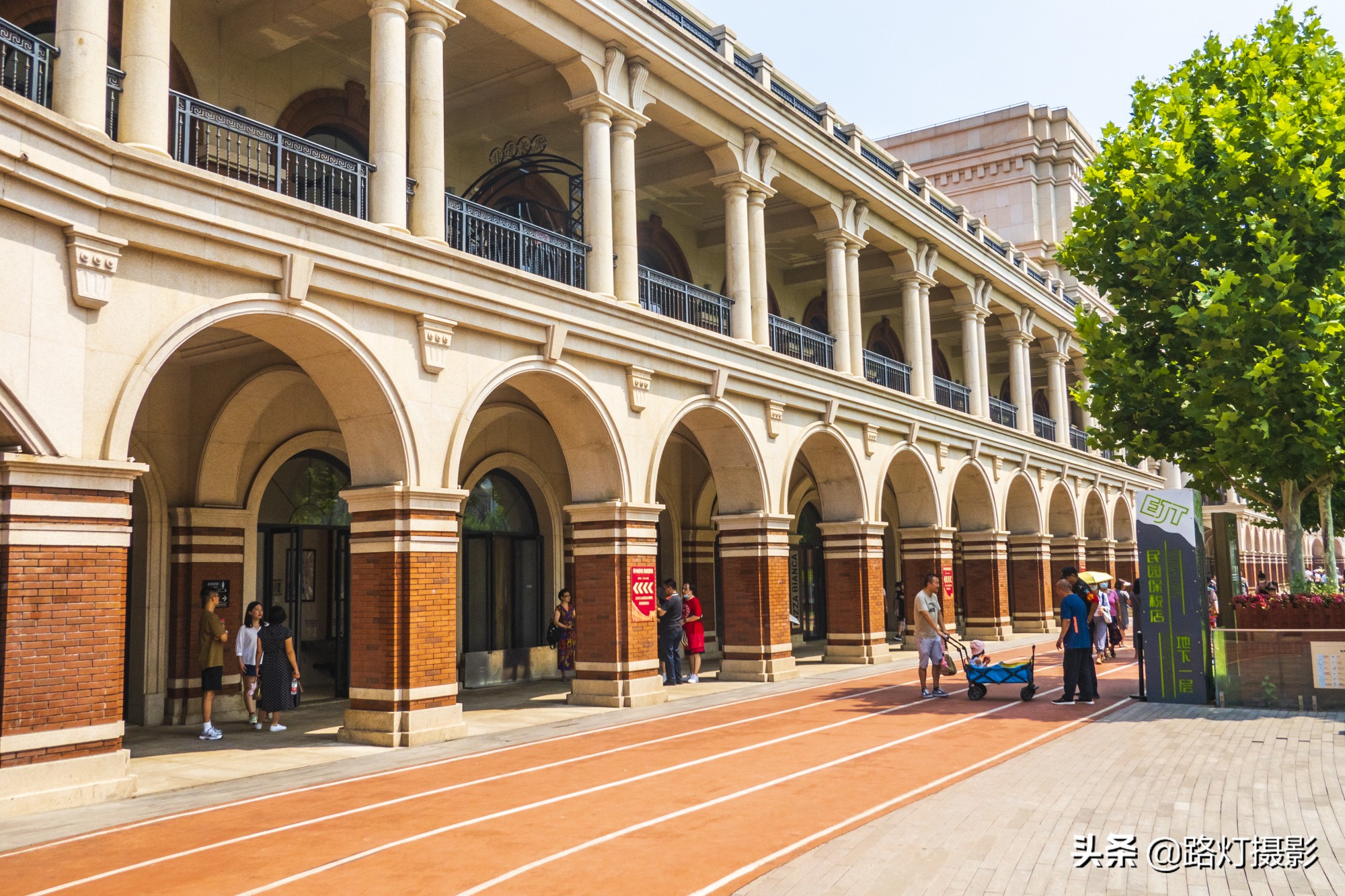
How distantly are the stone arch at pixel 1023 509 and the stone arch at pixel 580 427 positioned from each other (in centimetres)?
1817

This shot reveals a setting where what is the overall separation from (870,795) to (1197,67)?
43.8 ft

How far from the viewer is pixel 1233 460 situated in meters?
15.2

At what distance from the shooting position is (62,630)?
8.66 meters

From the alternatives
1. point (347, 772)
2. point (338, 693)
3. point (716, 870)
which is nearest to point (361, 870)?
point (716, 870)

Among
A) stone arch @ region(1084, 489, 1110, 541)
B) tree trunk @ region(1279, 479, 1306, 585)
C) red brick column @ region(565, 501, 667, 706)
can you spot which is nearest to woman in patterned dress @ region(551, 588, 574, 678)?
red brick column @ region(565, 501, 667, 706)

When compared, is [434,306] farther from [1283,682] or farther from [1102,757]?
[1283,682]

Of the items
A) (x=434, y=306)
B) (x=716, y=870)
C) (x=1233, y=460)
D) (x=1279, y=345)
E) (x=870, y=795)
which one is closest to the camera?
(x=716, y=870)

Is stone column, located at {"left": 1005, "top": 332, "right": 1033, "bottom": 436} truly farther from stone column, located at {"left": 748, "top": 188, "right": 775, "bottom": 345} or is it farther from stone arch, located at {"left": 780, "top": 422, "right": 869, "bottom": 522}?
stone column, located at {"left": 748, "top": 188, "right": 775, "bottom": 345}

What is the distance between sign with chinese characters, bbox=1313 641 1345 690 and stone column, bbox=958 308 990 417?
14.7 metres

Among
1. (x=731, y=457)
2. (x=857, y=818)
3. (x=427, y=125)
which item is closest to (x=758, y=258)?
(x=731, y=457)

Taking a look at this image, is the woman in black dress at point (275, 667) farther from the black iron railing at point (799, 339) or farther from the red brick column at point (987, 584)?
the red brick column at point (987, 584)

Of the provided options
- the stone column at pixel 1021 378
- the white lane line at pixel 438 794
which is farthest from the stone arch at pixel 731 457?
the stone column at pixel 1021 378

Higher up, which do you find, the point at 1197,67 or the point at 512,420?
the point at 1197,67

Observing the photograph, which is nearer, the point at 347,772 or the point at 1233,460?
the point at 347,772
